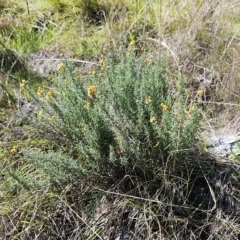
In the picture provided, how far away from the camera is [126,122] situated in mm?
2146

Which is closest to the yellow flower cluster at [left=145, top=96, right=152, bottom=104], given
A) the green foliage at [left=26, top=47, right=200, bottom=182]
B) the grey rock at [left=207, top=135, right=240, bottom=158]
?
the green foliage at [left=26, top=47, right=200, bottom=182]

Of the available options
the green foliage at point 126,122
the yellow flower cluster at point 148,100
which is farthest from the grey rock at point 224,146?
the yellow flower cluster at point 148,100

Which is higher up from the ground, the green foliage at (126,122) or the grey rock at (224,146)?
the green foliage at (126,122)

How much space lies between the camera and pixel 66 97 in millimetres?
2232

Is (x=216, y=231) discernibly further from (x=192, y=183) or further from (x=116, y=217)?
(x=116, y=217)

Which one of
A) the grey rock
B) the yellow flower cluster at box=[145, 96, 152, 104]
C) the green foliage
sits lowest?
the grey rock

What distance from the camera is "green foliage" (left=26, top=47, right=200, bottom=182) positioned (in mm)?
2041

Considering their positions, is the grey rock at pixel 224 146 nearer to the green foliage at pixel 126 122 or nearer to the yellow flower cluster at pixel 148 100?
the green foliage at pixel 126 122

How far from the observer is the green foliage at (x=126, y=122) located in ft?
6.70

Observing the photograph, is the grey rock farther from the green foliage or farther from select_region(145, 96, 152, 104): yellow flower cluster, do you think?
select_region(145, 96, 152, 104): yellow flower cluster

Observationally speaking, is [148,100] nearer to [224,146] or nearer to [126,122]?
[126,122]

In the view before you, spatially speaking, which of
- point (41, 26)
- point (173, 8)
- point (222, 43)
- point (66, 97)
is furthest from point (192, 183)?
point (41, 26)

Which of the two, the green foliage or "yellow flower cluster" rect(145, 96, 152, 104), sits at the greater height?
"yellow flower cluster" rect(145, 96, 152, 104)

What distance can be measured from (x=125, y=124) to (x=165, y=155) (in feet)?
0.81
